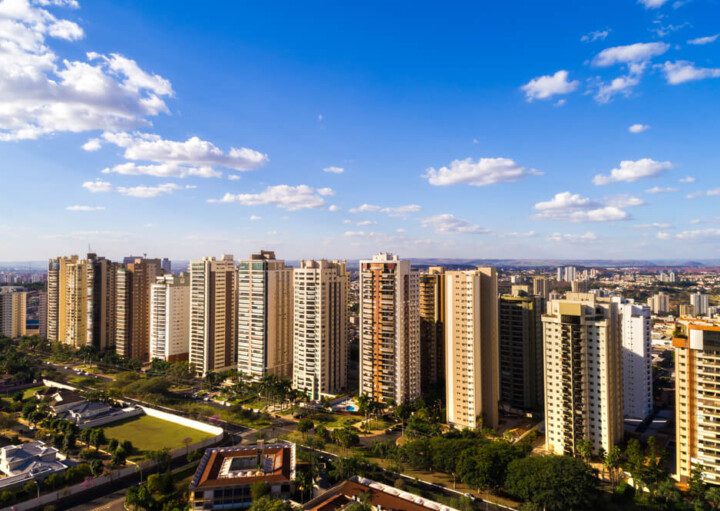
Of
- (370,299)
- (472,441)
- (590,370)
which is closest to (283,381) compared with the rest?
(370,299)

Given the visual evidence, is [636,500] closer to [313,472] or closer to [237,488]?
[313,472]

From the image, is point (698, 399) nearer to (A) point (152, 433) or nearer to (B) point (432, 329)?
(B) point (432, 329)

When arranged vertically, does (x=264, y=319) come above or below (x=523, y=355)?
above

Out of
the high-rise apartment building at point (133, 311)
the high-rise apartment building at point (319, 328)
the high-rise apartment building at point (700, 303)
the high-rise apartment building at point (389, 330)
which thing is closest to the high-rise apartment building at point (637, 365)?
the high-rise apartment building at point (389, 330)

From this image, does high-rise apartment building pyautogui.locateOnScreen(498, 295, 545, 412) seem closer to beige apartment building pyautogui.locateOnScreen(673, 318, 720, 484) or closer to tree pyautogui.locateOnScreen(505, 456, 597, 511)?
beige apartment building pyautogui.locateOnScreen(673, 318, 720, 484)

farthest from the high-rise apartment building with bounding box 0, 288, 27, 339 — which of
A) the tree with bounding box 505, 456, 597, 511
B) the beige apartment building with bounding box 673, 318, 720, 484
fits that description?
the beige apartment building with bounding box 673, 318, 720, 484

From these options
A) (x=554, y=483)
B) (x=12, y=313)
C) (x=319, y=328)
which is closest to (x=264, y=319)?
(x=319, y=328)
